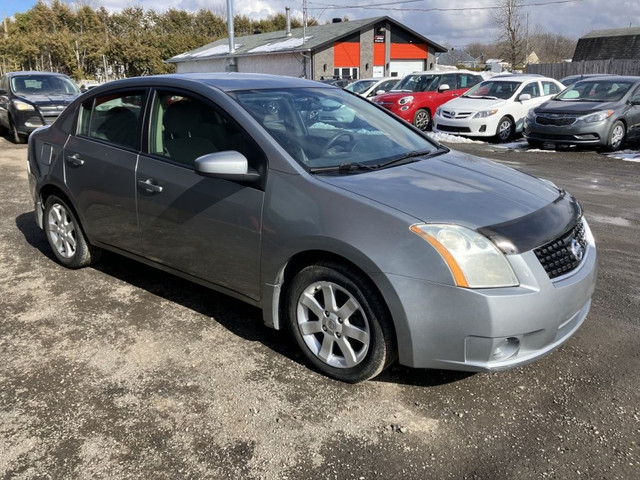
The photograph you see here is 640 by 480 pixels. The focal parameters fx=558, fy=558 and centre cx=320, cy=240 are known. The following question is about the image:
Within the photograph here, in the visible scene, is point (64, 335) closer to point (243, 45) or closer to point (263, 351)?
point (263, 351)

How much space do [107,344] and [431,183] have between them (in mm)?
2285

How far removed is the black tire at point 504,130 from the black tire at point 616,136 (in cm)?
273

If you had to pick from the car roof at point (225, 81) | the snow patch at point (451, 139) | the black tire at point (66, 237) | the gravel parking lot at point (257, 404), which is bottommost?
the gravel parking lot at point (257, 404)

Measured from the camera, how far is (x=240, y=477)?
2.42 meters

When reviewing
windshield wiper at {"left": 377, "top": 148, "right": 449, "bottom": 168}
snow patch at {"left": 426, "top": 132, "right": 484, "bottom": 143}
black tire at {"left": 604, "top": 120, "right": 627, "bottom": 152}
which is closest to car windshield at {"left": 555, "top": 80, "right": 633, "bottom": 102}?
black tire at {"left": 604, "top": 120, "right": 627, "bottom": 152}

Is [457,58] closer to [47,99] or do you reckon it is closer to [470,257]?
[47,99]

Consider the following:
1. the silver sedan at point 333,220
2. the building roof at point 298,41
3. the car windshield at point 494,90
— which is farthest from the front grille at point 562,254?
the building roof at point 298,41

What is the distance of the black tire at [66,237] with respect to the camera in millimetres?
4734

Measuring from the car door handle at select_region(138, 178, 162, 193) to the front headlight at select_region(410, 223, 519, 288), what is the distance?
74.1 inches

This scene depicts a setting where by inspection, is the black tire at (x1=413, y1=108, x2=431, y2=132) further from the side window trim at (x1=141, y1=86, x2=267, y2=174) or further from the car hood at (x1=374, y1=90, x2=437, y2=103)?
the side window trim at (x1=141, y1=86, x2=267, y2=174)

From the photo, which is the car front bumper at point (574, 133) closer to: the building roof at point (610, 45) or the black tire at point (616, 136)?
the black tire at point (616, 136)

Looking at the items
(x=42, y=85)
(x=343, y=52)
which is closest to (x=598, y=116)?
(x=42, y=85)

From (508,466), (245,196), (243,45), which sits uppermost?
(243,45)

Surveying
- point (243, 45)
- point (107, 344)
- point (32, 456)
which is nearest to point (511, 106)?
point (107, 344)
